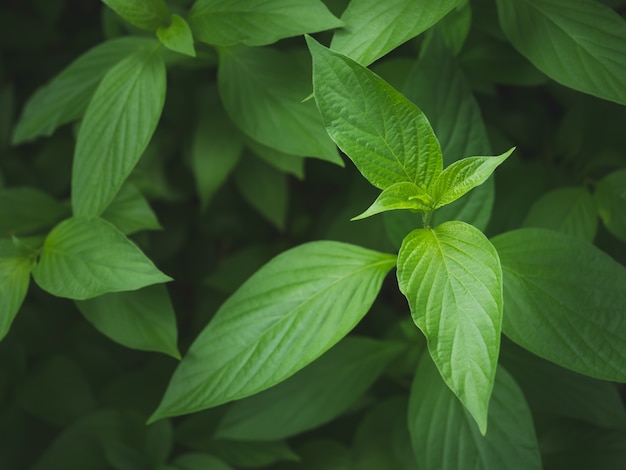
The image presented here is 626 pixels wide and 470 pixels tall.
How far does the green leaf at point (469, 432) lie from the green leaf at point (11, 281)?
0.53 metres

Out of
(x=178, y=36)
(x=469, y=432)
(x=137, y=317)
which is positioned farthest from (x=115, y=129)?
(x=469, y=432)

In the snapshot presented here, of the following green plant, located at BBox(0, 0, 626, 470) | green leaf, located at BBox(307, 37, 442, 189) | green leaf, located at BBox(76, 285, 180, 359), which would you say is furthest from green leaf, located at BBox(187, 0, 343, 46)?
green leaf, located at BBox(76, 285, 180, 359)

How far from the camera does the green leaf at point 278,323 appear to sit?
0.73 metres

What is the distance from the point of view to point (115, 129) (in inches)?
32.8

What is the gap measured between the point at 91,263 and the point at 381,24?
462 mm

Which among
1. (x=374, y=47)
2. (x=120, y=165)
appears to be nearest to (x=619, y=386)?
(x=374, y=47)

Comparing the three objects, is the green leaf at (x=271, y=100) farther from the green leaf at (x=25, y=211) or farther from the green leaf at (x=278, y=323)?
the green leaf at (x=25, y=211)

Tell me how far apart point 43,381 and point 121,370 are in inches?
6.2

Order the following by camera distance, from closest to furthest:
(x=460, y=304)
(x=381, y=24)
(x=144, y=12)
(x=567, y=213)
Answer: (x=460, y=304) < (x=381, y=24) < (x=144, y=12) < (x=567, y=213)

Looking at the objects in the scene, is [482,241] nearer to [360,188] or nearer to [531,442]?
[531,442]

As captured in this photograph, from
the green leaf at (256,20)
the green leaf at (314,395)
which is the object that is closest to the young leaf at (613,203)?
the green leaf at (314,395)

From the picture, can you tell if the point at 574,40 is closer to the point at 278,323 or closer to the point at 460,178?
the point at 460,178

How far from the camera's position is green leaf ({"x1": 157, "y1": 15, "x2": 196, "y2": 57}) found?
811 mm

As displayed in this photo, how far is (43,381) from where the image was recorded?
117 centimetres
